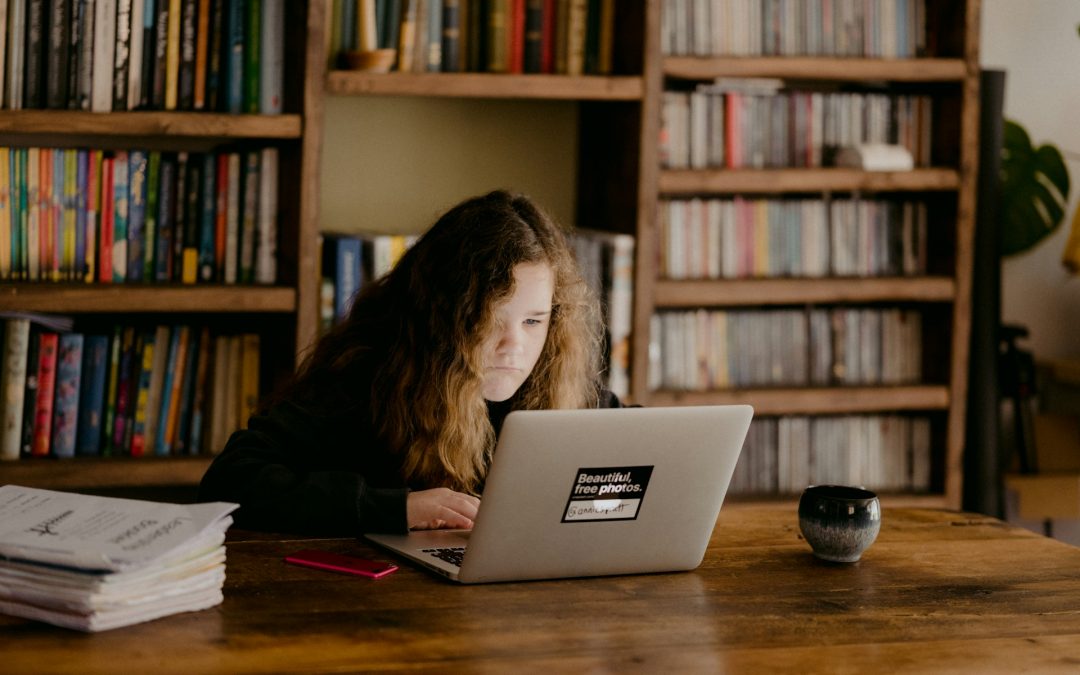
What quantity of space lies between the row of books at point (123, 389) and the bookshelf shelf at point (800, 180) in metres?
1.03

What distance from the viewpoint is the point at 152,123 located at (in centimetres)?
274

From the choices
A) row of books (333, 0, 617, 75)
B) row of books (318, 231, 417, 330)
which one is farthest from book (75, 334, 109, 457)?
row of books (333, 0, 617, 75)

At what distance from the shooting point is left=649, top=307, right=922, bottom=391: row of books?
321 centimetres

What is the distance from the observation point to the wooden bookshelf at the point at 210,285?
271 centimetres

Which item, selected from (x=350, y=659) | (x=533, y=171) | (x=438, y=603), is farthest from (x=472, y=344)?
(x=533, y=171)

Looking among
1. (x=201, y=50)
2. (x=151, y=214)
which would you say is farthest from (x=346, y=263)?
(x=201, y=50)

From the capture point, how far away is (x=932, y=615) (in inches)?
60.9

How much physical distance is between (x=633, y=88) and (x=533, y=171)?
0.41 metres

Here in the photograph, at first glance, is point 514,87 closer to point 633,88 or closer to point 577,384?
point 633,88

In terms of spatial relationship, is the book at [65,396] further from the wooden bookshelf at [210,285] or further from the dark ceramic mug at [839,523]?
the dark ceramic mug at [839,523]

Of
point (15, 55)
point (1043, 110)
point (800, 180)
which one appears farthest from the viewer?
point (1043, 110)

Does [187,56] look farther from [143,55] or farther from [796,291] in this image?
[796,291]

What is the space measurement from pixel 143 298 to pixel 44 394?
296 mm

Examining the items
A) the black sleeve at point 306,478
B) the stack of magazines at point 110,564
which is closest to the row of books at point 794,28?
the black sleeve at point 306,478
